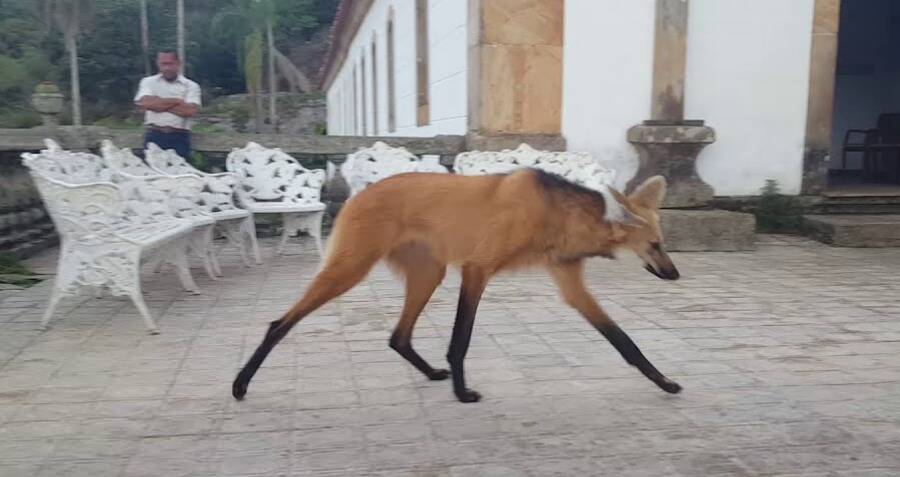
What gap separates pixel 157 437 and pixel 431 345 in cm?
161

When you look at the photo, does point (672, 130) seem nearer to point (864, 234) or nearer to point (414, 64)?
point (864, 234)

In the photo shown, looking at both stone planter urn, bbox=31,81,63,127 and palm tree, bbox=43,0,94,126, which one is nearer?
stone planter urn, bbox=31,81,63,127

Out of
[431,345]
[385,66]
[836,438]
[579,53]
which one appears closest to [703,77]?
[579,53]

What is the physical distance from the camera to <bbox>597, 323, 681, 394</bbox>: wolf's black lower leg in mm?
3266

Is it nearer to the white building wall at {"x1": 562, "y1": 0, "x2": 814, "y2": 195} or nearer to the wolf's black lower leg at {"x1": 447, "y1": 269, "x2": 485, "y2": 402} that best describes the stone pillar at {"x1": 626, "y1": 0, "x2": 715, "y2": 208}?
the white building wall at {"x1": 562, "y1": 0, "x2": 814, "y2": 195}

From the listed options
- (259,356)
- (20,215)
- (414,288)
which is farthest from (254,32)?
(259,356)

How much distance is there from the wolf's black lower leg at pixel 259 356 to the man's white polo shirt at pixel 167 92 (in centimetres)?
447

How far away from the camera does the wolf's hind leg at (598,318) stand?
3.27 meters

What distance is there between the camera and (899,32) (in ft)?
36.7

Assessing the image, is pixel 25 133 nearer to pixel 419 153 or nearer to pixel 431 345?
pixel 419 153

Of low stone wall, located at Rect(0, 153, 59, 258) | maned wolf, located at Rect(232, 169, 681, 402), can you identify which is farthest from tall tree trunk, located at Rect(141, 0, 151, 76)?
maned wolf, located at Rect(232, 169, 681, 402)

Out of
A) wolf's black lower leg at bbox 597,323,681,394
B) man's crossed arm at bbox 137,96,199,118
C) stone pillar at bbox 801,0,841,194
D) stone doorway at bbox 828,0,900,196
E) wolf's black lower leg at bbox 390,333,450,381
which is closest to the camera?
wolf's black lower leg at bbox 597,323,681,394

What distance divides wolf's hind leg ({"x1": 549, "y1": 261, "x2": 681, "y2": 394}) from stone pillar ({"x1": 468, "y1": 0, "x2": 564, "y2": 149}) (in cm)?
415

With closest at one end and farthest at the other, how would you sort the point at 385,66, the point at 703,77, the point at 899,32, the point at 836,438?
the point at 836,438 → the point at 703,77 → the point at 899,32 → the point at 385,66
